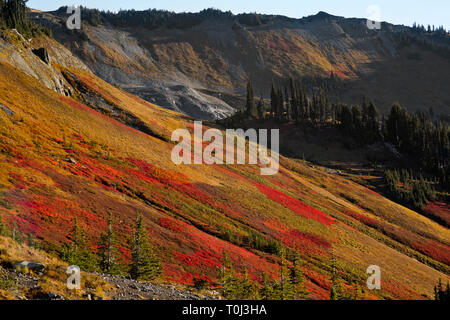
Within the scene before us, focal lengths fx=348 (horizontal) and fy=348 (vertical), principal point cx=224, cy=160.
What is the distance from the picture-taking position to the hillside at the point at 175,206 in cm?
3062

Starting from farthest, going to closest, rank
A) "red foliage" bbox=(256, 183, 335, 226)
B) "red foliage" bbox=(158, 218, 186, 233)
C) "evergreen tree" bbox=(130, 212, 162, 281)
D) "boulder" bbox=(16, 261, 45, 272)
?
"red foliage" bbox=(256, 183, 335, 226)
"red foliage" bbox=(158, 218, 186, 233)
"evergreen tree" bbox=(130, 212, 162, 281)
"boulder" bbox=(16, 261, 45, 272)

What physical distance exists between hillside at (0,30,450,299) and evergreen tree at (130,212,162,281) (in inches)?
65.2

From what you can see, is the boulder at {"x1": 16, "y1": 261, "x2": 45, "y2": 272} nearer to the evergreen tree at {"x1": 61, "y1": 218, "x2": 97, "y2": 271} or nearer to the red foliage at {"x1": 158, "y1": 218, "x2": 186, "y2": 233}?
the evergreen tree at {"x1": 61, "y1": 218, "x2": 97, "y2": 271}

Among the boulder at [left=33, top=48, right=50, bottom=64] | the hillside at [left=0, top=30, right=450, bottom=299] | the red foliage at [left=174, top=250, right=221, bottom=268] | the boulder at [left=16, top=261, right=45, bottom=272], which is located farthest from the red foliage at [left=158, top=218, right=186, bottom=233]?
the boulder at [left=33, top=48, right=50, bottom=64]

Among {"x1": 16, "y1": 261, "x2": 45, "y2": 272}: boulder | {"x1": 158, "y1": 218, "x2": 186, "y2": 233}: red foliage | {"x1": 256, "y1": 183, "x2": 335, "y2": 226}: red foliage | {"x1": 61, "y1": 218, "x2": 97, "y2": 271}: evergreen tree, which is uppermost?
{"x1": 16, "y1": 261, "x2": 45, "y2": 272}: boulder

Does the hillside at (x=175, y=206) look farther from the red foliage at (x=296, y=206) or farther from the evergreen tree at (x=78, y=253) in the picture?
the evergreen tree at (x=78, y=253)

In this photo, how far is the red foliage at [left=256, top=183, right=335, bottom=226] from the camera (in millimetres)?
55594

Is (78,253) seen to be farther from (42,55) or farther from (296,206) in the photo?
(42,55)

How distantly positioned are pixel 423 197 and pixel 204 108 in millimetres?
96833

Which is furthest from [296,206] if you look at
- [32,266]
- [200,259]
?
[32,266]

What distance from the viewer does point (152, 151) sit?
58.9 meters

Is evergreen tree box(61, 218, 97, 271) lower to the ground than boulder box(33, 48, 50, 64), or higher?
lower

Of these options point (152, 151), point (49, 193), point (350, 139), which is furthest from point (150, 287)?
point (350, 139)
